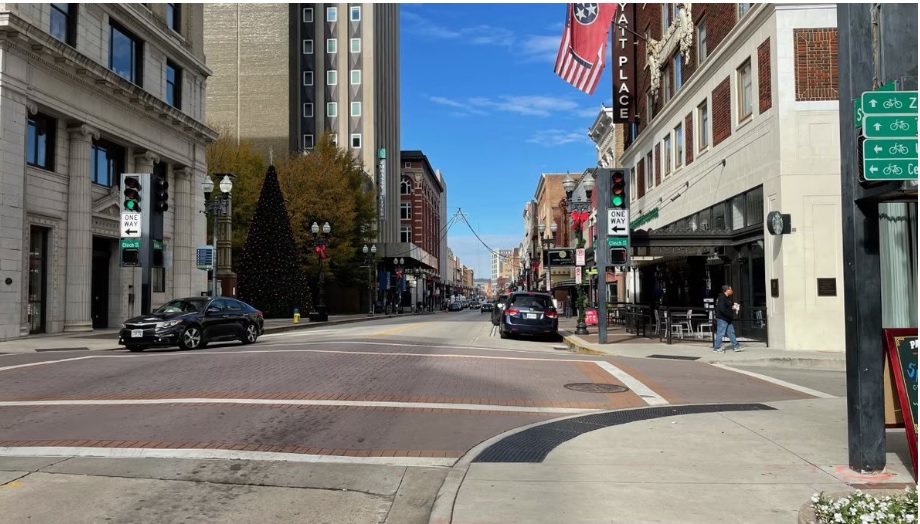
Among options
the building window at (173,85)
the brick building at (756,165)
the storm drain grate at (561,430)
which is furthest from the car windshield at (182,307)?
the building window at (173,85)

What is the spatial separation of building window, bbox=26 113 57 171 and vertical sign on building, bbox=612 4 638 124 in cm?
2561

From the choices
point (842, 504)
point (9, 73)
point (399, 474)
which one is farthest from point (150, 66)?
point (842, 504)

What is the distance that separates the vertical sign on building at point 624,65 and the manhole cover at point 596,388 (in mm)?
25506

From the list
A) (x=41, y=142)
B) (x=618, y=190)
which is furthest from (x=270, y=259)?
(x=618, y=190)

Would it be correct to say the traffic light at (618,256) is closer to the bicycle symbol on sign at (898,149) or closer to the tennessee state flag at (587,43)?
the tennessee state flag at (587,43)

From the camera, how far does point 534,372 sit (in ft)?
43.7

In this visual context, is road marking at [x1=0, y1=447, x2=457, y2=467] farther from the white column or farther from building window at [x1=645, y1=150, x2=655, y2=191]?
building window at [x1=645, y1=150, x2=655, y2=191]

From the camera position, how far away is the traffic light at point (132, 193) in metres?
19.2

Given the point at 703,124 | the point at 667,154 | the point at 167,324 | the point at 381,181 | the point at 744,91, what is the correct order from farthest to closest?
the point at 381,181
the point at 667,154
the point at 703,124
the point at 744,91
the point at 167,324

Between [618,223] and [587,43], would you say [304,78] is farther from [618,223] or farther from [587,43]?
[618,223]

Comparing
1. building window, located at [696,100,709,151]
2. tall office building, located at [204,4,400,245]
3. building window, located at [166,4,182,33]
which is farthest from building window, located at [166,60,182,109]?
tall office building, located at [204,4,400,245]

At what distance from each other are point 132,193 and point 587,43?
1738 centimetres

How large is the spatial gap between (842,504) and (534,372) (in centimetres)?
909

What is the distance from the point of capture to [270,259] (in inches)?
1474
